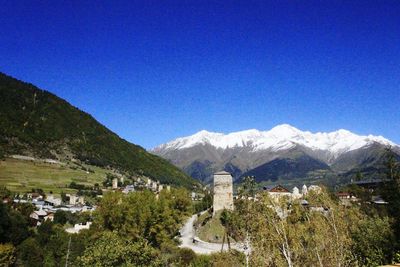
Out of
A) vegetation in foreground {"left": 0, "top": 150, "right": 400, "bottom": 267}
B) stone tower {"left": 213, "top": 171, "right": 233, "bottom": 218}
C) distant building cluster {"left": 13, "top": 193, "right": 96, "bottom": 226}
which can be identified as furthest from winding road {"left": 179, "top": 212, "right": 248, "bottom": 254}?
distant building cluster {"left": 13, "top": 193, "right": 96, "bottom": 226}

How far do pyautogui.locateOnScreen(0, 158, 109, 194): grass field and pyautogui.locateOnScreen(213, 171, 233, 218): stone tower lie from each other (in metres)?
72.9

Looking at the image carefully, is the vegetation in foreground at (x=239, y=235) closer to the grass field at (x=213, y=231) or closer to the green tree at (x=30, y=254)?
the green tree at (x=30, y=254)

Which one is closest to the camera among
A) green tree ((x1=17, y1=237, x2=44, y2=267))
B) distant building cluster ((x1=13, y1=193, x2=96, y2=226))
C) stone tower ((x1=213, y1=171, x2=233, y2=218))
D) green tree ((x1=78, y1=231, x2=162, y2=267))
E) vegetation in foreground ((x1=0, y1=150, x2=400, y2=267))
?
vegetation in foreground ((x1=0, y1=150, x2=400, y2=267))

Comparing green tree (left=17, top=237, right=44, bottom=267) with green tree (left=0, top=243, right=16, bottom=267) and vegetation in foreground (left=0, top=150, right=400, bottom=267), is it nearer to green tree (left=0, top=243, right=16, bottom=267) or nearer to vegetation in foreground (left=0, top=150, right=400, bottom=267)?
vegetation in foreground (left=0, top=150, right=400, bottom=267)

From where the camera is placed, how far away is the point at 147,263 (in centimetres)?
3161

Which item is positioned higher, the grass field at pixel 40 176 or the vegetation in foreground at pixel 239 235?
the grass field at pixel 40 176

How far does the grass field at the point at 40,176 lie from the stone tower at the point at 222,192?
239 feet

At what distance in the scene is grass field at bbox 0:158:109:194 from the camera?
133 metres

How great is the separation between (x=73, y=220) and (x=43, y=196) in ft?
115

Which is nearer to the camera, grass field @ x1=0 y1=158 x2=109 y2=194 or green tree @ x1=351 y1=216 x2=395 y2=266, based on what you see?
green tree @ x1=351 y1=216 x2=395 y2=266

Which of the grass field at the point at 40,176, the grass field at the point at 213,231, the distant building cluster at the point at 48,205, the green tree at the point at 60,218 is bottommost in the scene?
the grass field at the point at 213,231

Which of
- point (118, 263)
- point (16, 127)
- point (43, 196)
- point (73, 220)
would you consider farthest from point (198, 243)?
point (16, 127)

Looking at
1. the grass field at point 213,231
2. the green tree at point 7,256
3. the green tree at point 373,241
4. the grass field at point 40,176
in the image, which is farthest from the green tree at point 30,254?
the grass field at point 40,176

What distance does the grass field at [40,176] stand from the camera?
13262 centimetres
